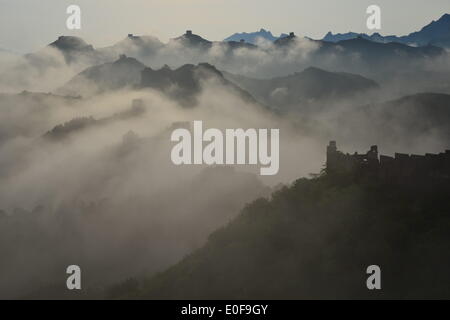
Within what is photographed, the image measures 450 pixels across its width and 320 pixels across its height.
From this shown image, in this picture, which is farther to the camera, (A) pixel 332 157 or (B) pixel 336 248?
(A) pixel 332 157

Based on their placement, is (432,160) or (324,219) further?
(324,219)

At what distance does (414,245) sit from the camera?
120 feet

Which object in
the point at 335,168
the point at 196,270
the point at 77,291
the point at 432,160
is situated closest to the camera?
the point at 432,160

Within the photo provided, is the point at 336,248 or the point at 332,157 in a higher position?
the point at 332,157

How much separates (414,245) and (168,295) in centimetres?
2358

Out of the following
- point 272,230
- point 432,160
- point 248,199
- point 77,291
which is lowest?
point 77,291

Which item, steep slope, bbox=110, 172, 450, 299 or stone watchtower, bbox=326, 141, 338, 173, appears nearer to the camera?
steep slope, bbox=110, 172, 450, 299

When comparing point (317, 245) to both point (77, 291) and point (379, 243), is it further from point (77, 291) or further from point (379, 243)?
point (77, 291)

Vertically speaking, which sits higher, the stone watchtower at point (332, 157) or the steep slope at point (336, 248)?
the stone watchtower at point (332, 157)

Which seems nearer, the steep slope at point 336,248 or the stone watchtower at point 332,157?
the steep slope at point 336,248

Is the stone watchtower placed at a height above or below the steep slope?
above

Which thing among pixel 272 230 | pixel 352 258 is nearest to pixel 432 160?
pixel 352 258
